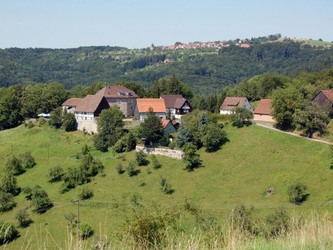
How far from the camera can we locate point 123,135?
4462 centimetres

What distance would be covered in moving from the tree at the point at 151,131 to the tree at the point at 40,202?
11711mm

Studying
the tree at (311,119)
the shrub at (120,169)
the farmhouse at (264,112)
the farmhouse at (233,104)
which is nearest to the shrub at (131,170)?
the shrub at (120,169)

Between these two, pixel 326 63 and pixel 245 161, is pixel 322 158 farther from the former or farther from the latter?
pixel 326 63

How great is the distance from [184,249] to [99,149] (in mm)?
37605

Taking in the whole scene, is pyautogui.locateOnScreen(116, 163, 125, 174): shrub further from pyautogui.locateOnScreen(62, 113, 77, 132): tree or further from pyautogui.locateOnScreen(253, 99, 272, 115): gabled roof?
pyautogui.locateOnScreen(253, 99, 272, 115): gabled roof

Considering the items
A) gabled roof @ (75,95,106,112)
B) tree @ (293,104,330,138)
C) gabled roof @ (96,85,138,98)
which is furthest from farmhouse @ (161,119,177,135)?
tree @ (293,104,330,138)

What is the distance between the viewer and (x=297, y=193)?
28672 mm

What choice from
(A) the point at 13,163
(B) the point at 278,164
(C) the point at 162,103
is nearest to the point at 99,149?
(A) the point at 13,163

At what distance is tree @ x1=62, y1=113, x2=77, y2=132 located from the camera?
168 feet

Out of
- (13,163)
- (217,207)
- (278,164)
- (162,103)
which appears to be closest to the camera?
(217,207)

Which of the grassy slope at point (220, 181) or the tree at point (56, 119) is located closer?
the grassy slope at point (220, 181)

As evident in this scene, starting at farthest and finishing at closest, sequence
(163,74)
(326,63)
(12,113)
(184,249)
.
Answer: (163,74), (326,63), (12,113), (184,249)

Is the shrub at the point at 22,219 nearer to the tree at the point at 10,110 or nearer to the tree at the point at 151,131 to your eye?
the tree at the point at 151,131

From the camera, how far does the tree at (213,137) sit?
39.0m
